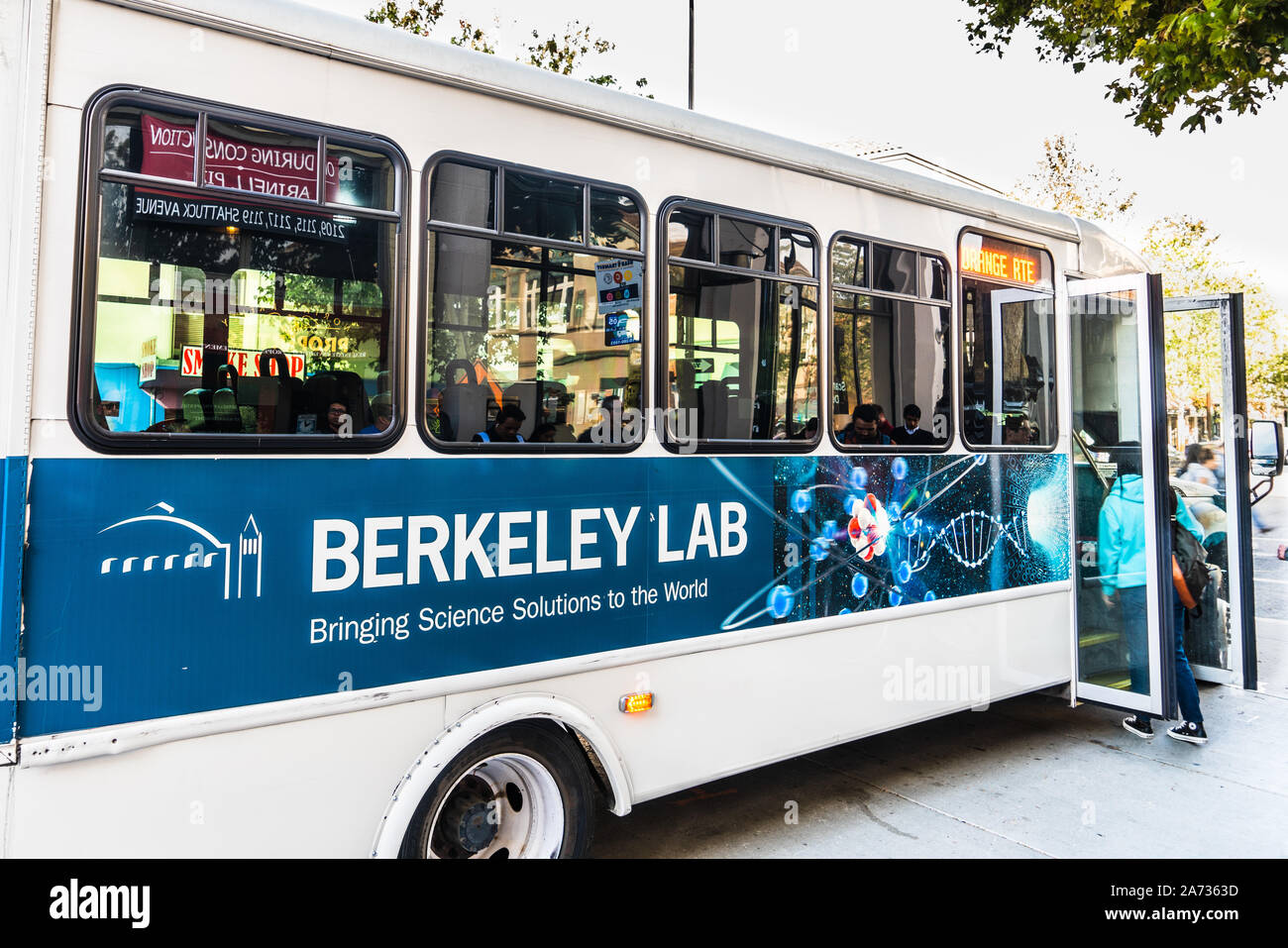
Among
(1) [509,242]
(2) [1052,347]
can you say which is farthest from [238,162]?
(2) [1052,347]

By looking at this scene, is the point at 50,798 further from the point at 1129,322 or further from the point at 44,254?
the point at 1129,322

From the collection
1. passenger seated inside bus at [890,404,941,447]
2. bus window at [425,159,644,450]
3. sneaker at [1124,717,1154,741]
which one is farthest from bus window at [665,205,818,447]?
sneaker at [1124,717,1154,741]

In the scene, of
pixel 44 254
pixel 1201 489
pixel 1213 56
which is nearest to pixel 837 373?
pixel 44 254

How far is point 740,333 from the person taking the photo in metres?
4.20

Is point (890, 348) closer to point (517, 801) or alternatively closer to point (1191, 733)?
point (517, 801)

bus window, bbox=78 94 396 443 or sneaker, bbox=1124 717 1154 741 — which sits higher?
bus window, bbox=78 94 396 443

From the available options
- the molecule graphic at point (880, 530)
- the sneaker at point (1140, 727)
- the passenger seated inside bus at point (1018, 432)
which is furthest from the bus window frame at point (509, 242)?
the sneaker at point (1140, 727)

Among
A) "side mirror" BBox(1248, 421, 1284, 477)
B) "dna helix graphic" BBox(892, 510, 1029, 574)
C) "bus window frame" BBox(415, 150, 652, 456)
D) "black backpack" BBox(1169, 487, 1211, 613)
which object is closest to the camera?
"bus window frame" BBox(415, 150, 652, 456)

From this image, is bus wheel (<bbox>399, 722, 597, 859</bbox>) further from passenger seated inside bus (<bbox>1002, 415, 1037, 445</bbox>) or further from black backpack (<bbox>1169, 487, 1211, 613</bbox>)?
black backpack (<bbox>1169, 487, 1211, 613</bbox>)

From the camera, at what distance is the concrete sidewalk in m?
4.44

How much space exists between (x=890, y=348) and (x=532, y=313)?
2150mm

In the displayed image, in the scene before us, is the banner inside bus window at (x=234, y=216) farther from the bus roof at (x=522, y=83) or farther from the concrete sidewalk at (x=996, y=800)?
the concrete sidewalk at (x=996, y=800)

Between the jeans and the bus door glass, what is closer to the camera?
the bus door glass

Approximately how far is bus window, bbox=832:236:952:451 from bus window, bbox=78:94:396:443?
233 centimetres
